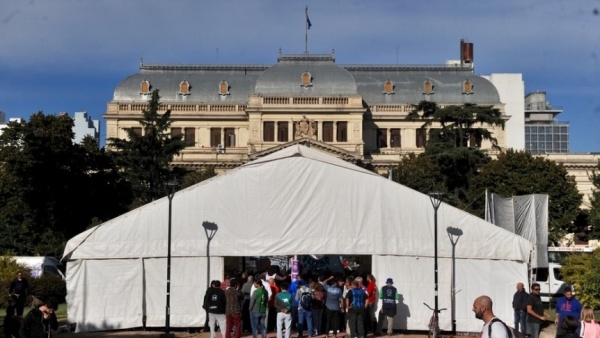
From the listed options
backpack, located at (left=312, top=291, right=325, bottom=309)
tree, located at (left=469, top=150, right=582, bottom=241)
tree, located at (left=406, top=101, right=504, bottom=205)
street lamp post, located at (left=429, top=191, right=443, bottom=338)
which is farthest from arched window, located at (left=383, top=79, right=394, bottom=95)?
backpack, located at (left=312, top=291, right=325, bottom=309)

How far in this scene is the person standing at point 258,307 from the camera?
79.3 feet

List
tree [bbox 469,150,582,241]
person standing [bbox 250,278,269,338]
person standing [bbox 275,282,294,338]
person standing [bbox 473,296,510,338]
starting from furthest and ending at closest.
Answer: tree [bbox 469,150,582,241] < person standing [bbox 250,278,269,338] < person standing [bbox 275,282,294,338] < person standing [bbox 473,296,510,338]

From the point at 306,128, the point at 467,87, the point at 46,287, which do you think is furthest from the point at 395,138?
the point at 46,287

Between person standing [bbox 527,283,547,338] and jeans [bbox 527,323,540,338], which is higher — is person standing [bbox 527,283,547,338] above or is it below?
above

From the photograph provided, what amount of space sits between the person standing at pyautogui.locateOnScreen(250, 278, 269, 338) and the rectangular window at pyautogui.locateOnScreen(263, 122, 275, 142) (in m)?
75.7

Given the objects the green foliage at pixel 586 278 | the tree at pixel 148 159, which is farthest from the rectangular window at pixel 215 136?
the green foliage at pixel 586 278

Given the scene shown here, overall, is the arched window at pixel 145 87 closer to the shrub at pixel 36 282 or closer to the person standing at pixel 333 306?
the shrub at pixel 36 282

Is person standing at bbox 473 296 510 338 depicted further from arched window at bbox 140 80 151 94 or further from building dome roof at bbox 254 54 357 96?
arched window at bbox 140 80 151 94

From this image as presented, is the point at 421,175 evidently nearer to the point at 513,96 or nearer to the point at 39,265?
the point at 39,265

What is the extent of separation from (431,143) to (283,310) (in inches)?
1836

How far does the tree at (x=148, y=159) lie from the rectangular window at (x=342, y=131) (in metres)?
29.6

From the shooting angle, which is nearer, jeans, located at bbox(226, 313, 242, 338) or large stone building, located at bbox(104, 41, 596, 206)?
jeans, located at bbox(226, 313, 242, 338)

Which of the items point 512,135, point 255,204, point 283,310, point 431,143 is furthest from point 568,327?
point 512,135

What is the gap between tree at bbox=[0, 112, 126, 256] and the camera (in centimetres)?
5559
